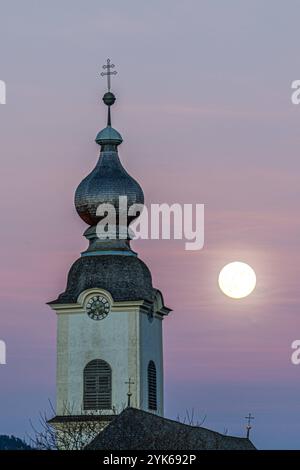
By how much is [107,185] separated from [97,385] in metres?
8.17

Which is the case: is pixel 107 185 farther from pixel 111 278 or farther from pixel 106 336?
pixel 106 336

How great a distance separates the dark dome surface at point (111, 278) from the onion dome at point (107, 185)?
2.16m

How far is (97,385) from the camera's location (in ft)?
260

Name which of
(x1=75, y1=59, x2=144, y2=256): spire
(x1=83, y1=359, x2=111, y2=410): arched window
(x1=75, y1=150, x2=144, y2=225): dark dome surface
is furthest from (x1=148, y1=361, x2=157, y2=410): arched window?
(x1=75, y1=150, x2=144, y2=225): dark dome surface

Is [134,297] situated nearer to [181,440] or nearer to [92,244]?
[92,244]

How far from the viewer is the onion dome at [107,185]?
8244 centimetres

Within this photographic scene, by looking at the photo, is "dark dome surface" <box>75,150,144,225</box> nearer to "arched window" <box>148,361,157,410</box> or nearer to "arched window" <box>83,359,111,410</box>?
"arched window" <box>148,361,157,410</box>

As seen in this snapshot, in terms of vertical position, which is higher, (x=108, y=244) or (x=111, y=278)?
(x=108, y=244)

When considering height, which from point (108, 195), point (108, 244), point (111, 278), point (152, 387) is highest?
point (108, 195)

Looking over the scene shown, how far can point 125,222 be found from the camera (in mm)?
83000

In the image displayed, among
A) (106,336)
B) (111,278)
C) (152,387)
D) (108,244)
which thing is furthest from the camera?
(108,244)

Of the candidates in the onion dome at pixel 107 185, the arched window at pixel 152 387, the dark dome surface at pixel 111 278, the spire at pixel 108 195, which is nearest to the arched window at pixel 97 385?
the arched window at pixel 152 387

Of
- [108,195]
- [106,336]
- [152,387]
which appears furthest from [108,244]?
[152,387]
